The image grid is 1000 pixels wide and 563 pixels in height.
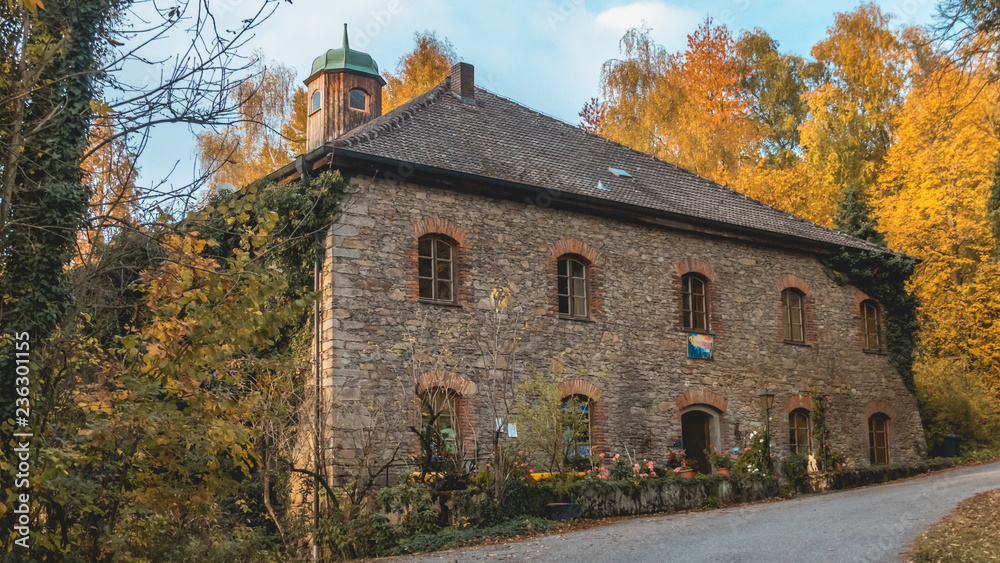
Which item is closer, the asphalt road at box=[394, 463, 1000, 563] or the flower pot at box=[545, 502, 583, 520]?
the asphalt road at box=[394, 463, 1000, 563]

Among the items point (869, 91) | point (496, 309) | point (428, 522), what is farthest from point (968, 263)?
point (428, 522)

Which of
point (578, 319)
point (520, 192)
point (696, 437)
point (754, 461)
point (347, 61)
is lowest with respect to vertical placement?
point (754, 461)

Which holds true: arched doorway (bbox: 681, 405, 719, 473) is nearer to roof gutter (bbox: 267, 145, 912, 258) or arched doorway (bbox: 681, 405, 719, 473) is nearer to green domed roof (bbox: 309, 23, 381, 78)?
roof gutter (bbox: 267, 145, 912, 258)

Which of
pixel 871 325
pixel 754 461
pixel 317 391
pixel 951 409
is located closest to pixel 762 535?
pixel 754 461

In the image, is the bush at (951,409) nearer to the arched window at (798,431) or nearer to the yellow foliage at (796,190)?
the arched window at (798,431)

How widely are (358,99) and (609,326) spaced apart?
7.67 m

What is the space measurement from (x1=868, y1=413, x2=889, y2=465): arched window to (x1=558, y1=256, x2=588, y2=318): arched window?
7.91 meters

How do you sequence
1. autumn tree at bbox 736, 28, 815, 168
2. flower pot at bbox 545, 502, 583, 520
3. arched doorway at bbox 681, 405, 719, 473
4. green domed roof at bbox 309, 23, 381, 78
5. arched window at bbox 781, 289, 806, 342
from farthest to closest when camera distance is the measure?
autumn tree at bbox 736, 28, 815, 168 < green domed roof at bbox 309, 23, 381, 78 < arched window at bbox 781, 289, 806, 342 < arched doorway at bbox 681, 405, 719, 473 < flower pot at bbox 545, 502, 583, 520

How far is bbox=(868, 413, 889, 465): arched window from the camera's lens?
19031 millimetres

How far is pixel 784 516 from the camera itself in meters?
11.6

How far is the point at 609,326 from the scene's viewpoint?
608 inches

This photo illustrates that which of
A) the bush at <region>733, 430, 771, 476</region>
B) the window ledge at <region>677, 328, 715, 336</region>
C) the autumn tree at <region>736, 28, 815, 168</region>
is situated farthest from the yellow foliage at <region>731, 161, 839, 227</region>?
the bush at <region>733, 430, 771, 476</region>

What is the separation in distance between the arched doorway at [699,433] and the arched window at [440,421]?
192 inches

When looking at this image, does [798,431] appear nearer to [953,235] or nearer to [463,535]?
[953,235]
